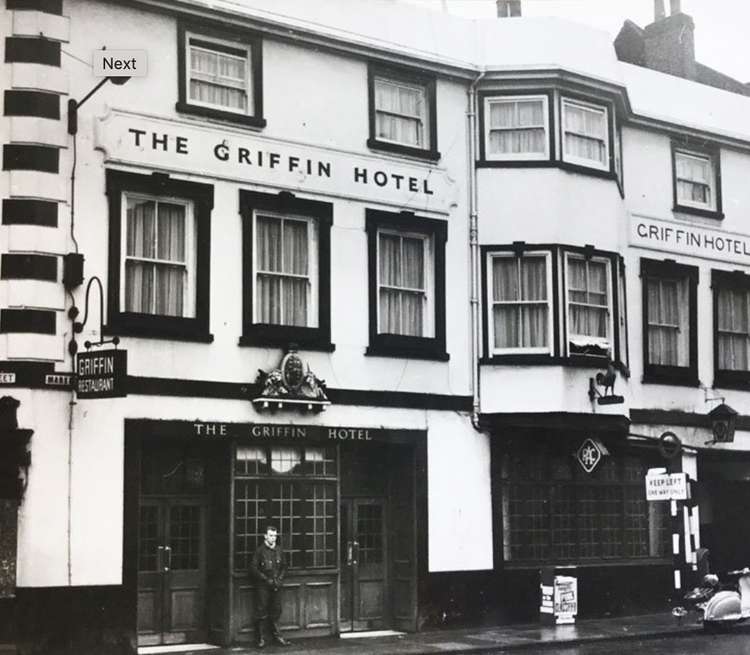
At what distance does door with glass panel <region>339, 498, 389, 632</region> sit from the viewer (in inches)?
890

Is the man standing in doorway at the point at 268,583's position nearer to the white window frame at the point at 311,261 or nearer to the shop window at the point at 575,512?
the white window frame at the point at 311,261

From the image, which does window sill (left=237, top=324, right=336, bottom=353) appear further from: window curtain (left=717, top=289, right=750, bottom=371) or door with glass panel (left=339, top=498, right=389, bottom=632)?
window curtain (left=717, top=289, right=750, bottom=371)

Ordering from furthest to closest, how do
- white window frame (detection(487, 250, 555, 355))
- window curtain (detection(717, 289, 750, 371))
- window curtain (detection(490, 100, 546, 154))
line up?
window curtain (detection(717, 289, 750, 371)) < window curtain (detection(490, 100, 546, 154)) < white window frame (detection(487, 250, 555, 355))

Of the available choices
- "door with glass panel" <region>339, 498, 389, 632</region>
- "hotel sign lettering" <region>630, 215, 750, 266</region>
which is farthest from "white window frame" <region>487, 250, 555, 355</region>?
"door with glass panel" <region>339, 498, 389, 632</region>

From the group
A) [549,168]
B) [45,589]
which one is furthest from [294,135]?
[45,589]

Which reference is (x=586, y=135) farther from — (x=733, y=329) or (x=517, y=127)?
(x=733, y=329)

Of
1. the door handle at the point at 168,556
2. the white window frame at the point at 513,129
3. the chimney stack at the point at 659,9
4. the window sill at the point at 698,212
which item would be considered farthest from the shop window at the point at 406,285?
the chimney stack at the point at 659,9

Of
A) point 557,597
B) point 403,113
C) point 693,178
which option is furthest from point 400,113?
point 557,597

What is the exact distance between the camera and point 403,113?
23.5m

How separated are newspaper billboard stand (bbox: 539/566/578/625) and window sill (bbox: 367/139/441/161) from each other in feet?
25.6

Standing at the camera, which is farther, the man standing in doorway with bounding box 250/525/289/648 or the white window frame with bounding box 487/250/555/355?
the white window frame with bounding box 487/250/555/355

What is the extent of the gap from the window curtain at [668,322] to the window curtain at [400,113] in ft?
20.8

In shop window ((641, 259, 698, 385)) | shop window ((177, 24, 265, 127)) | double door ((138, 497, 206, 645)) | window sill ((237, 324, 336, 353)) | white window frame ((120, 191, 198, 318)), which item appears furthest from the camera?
shop window ((641, 259, 698, 385))

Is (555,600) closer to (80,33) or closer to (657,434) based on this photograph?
(657,434)
